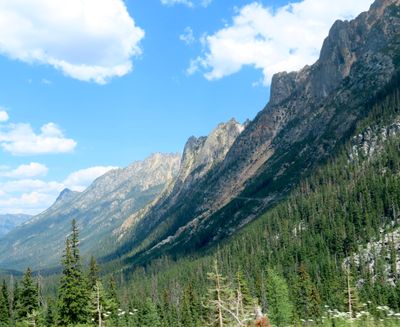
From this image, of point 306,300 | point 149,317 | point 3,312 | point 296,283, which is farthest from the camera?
point 296,283

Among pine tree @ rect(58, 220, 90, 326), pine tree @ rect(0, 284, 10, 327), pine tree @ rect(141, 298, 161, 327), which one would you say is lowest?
pine tree @ rect(141, 298, 161, 327)

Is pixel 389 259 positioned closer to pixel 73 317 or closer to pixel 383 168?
pixel 383 168

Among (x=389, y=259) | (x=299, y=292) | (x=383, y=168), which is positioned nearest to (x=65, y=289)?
(x=299, y=292)

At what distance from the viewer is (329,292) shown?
11200cm

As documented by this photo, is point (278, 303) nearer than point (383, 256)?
Yes

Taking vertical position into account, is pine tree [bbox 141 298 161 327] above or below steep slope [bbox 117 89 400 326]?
below

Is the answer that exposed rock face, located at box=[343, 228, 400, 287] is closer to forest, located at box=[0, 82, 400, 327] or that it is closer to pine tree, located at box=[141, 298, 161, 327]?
forest, located at box=[0, 82, 400, 327]

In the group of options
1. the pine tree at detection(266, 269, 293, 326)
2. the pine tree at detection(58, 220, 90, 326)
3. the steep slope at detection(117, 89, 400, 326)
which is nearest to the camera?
the pine tree at detection(58, 220, 90, 326)

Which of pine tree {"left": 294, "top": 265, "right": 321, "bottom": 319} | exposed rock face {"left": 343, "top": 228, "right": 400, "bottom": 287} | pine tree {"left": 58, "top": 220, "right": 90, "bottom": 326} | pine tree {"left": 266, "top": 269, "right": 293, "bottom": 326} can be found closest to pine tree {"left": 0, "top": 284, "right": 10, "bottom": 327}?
pine tree {"left": 58, "top": 220, "right": 90, "bottom": 326}

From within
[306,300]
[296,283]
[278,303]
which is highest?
[296,283]

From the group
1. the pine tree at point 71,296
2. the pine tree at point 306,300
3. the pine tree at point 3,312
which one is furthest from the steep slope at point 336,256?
the pine tree at point 71,296

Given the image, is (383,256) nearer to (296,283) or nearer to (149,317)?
(296,283)

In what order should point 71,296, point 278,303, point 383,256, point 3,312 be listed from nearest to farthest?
point 71,296, point 3,312, point 278,303, point 383,256

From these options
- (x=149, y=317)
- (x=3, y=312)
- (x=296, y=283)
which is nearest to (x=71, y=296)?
(x=3, y=312)
